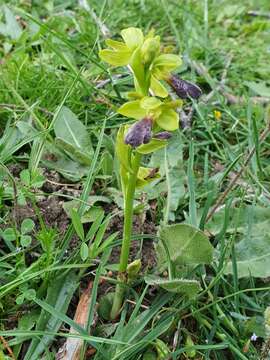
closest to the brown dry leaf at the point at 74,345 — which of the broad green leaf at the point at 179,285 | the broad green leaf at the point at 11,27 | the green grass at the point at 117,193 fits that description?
the green grass at the point at 117,193

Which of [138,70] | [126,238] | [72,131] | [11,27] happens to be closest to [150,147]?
[138,70]

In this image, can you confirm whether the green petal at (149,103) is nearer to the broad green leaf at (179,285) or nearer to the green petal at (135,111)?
the green petal at (135,111)

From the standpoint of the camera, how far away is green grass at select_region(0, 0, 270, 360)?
1660 millimetres

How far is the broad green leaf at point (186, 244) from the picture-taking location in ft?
5.43

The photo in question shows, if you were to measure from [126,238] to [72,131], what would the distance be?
68 cm

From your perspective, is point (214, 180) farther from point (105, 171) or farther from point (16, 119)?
point (16, 119)

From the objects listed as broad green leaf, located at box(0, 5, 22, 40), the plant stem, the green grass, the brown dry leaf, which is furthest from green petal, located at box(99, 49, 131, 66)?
broad green leaf, located at box(0, 5, 22, 40)

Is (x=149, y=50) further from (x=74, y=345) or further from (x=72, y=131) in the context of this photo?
(x=72, y=131)

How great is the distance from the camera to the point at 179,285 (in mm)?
1618

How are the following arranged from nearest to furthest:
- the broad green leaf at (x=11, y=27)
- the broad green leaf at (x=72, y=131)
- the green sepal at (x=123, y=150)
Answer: the green sepal at (x=123, y=150) < the broad green leaf at (x=72, y=131) < the broad green leaf at (x=11, y=27)

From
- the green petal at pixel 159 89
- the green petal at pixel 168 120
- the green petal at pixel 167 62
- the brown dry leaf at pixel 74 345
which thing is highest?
the green petal at pixel 167 62

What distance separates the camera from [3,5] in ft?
9.15

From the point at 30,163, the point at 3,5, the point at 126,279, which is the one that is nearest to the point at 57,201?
the point at 30,163

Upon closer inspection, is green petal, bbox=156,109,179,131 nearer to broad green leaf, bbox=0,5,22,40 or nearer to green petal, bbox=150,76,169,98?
green petal, bbox=150,76,169,98
